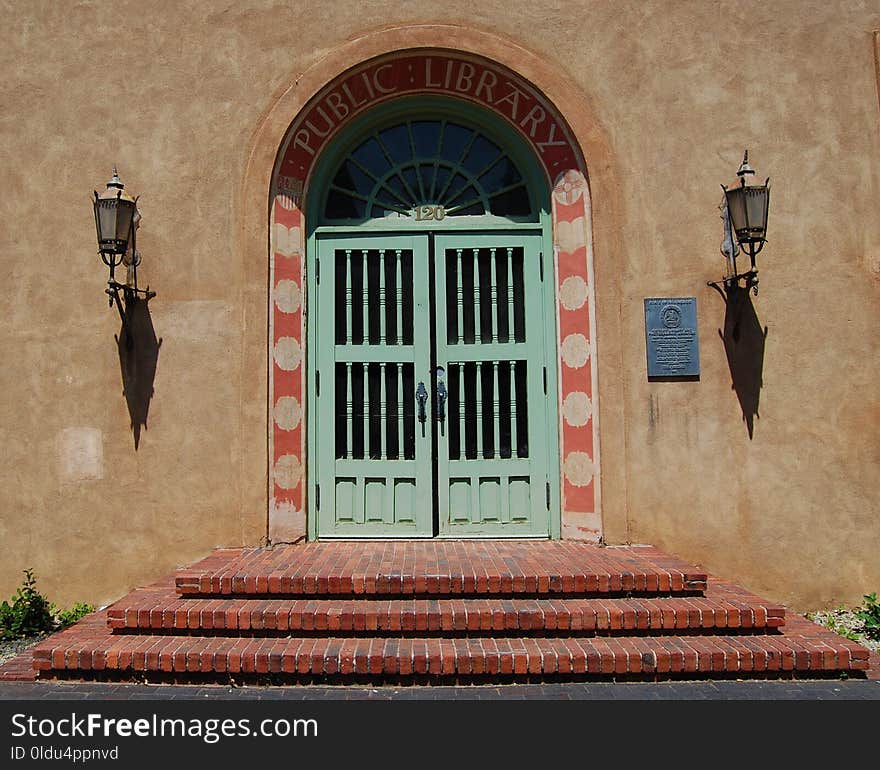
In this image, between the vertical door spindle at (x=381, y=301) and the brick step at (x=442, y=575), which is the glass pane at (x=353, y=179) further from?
the brick step at (x=442, y=575)

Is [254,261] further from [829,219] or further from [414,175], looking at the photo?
[829,219]

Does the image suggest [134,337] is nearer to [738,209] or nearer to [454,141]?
[454,141]

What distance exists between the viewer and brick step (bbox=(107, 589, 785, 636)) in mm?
4488

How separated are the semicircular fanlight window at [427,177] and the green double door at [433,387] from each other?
0.26 meters

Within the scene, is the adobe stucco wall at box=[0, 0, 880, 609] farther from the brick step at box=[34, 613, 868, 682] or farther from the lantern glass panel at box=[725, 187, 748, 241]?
the brick step at box=[34, 613, 868, 682]

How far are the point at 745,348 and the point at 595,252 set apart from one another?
4.51ft

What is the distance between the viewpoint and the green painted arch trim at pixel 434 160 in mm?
6266

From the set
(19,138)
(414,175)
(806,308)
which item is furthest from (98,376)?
(806,308)

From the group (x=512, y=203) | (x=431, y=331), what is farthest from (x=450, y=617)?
(x=512, y=203)

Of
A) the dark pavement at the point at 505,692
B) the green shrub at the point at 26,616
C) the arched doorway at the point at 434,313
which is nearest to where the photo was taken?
the dark pavement at the point at 505,692

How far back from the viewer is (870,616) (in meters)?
5.22

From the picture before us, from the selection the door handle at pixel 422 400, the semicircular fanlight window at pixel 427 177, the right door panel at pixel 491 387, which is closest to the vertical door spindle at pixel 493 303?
the right door panel at pixel 491 387

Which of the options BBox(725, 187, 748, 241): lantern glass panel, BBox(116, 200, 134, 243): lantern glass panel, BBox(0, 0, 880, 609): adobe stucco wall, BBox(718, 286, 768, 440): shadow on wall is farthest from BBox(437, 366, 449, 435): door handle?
BBox(116, 200, 134, 243): lantern glass panel

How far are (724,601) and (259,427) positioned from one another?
3535mm
